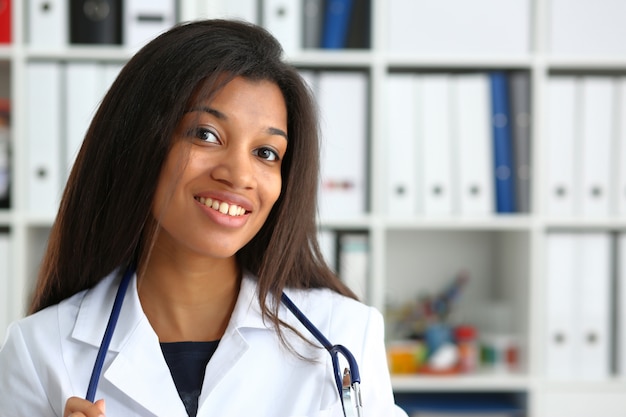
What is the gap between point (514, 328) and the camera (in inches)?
88.0

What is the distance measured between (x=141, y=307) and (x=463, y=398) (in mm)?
1325

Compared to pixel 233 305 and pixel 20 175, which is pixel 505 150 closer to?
pixel 233 305

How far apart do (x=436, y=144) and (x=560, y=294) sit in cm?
52

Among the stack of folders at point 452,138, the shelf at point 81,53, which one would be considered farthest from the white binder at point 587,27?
the shelf at point 81,53

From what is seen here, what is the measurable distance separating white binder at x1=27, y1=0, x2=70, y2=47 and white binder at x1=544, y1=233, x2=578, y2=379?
141 cm

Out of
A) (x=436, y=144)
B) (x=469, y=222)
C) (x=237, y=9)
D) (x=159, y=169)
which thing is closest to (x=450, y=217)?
(x=469, y=222)

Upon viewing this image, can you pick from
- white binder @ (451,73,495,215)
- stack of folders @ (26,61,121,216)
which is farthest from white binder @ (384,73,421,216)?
stack of folders @ (26,61,121,216)

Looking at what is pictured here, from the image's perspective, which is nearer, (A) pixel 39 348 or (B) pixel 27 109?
(A) pixel 39 348

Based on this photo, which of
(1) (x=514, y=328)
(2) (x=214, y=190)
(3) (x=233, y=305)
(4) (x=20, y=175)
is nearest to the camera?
(2) (x=214, y=190)

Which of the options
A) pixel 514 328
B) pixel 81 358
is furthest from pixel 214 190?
pixel 514 328

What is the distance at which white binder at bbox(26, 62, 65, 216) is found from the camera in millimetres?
2076

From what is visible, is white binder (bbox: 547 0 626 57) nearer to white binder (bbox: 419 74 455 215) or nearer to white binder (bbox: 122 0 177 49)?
white binder (bbox: 419 74 455 215)

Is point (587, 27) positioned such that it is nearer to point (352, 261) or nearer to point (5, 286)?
point (352, 261)

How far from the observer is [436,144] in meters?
2.13
